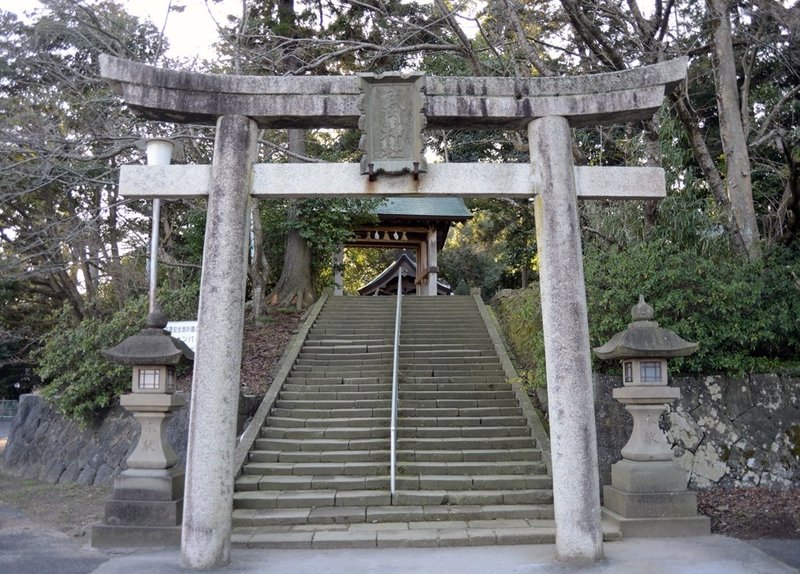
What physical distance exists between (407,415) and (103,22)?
9932mm

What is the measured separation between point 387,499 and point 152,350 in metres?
3.23

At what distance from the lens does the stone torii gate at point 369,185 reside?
523 cm

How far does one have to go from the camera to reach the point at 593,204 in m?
11.3

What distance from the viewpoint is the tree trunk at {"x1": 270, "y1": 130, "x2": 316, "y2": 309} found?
1543 cm

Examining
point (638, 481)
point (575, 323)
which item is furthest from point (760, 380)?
point (575, 323)

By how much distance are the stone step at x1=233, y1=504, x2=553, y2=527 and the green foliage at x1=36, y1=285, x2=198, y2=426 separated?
455cm

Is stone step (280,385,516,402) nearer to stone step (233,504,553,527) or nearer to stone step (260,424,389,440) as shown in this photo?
stone step (260,424,389,440)

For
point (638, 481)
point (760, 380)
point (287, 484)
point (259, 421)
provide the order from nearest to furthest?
point (638, 481), point (287, 484), point (760, 380), point (259, 421)

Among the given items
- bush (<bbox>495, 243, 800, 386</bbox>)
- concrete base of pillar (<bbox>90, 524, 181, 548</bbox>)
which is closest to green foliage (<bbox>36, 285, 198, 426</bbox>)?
concrete base of pillar (<bbox>90, 524, 181, 548</bbox>)

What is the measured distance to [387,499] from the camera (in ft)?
23.8

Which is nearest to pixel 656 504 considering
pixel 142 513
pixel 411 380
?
pixel 411 380

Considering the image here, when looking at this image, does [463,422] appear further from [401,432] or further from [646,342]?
[646,342]

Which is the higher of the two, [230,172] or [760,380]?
[230,172]

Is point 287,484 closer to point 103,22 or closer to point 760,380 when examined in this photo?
point 760,380
